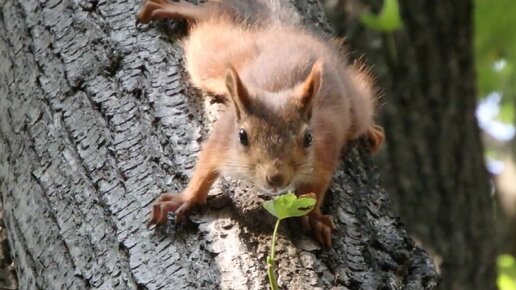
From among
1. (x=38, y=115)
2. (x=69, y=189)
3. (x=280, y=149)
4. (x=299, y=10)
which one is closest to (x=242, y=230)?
(x=280, y=149)

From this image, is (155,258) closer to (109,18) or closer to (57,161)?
(57,161)

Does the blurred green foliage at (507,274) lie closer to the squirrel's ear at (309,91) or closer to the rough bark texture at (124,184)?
the rough bark texture at (124,184)

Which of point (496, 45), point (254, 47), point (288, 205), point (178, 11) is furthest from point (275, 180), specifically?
point (496, 45)

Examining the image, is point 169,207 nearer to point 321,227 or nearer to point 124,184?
point 124,184

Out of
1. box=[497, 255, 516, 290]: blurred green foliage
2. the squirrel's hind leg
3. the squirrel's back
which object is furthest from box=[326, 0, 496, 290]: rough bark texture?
the squirrel's hind leg

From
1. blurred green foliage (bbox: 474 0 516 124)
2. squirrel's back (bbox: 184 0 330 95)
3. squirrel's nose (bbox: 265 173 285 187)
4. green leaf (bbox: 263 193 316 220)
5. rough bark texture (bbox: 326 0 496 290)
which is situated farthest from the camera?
blurred green foliage (bbox: 474 0 516 124)

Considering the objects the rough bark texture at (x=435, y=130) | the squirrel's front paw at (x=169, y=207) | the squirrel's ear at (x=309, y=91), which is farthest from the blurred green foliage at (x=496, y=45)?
the squirrel's front paw at (x=169, y=207)

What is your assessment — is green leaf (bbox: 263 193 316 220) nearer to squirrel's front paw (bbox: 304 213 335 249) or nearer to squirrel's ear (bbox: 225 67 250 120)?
squirrel's front paw (bbox: 304 213 335 249)
